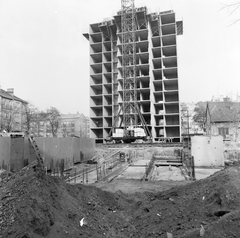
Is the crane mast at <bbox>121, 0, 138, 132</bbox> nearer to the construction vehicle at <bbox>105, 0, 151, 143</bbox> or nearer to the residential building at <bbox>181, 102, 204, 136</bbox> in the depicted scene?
the construction vehicle at <bbox>105, 0, 151, 143</bbox>

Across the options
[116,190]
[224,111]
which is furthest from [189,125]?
[116,190]

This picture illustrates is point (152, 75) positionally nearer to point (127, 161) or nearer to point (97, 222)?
point (127, 161)

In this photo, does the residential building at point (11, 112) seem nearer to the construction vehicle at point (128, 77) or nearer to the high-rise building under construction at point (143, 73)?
the high-rise building under construction at point (143, 73)

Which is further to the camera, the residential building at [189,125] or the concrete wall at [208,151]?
the residential building at [189,125]

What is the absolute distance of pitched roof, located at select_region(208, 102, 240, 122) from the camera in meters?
38.9

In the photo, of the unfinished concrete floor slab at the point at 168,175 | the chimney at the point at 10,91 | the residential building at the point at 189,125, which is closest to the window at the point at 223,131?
A: the residential building at the point at 189,125

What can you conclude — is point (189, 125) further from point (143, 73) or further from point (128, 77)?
point (128, 77)

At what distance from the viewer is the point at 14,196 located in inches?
200

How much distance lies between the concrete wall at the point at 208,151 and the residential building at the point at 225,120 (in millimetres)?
21066

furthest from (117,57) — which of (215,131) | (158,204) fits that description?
(158,204)

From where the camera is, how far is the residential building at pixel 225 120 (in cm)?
3756

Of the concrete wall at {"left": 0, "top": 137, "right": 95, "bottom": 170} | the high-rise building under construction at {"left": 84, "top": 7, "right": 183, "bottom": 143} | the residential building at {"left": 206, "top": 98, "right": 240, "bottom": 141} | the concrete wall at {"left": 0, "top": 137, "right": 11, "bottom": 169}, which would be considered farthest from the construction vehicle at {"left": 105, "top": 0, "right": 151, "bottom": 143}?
the concrete wall at {"left": 0, "top": 137, "right": 11, "bottom": 169}

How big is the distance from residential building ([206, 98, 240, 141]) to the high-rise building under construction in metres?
8.23

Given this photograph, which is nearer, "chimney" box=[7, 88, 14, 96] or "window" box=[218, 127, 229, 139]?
"window" box=[218, 127, 229, 139]
